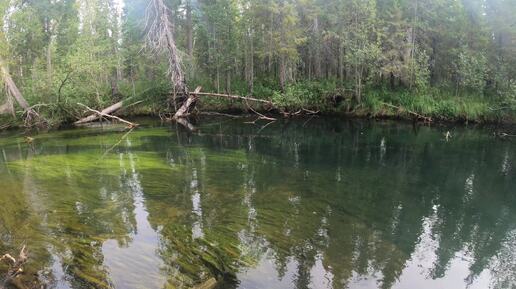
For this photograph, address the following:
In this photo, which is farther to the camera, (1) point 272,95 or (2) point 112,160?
(1) point 272,95

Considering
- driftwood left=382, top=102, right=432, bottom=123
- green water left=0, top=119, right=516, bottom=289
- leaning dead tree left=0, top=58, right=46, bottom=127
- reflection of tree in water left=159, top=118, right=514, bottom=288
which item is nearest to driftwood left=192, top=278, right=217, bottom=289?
green water left=0, top=119, right=516, bottom=289

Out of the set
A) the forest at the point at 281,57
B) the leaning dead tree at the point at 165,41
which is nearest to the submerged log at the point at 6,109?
the forest at the point at 281,57

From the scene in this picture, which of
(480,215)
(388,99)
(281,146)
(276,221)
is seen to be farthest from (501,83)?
(276,221)

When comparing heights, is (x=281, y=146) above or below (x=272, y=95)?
below

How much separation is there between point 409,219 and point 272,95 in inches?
879

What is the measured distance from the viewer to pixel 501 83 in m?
26.1

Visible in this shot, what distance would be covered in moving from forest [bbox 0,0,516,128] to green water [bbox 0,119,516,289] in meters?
9.50

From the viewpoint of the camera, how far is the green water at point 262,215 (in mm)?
7062

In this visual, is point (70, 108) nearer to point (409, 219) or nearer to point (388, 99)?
point (388, 99)

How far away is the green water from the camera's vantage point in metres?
7.06

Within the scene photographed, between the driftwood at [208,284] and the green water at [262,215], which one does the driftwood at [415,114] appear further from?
the driftwood at [208,284]

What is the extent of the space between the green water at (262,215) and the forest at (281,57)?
9504mm

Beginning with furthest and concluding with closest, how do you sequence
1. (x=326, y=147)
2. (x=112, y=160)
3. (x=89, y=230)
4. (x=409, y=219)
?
(x=326, y=147), (x=112, y=160), (x=409, y=219), (x=89, y=230)

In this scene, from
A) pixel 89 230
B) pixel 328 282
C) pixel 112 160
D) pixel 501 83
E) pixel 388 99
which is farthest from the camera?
pixel 388 99
